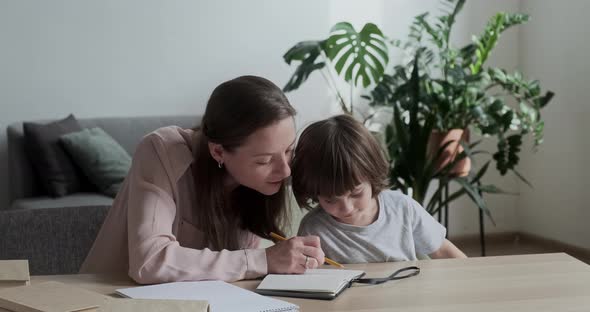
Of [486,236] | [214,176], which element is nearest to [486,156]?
[486,236]

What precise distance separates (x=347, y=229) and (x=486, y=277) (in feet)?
1.30

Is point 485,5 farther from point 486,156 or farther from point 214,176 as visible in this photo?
point 214,176

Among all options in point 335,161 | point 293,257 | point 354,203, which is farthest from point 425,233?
point 293,257

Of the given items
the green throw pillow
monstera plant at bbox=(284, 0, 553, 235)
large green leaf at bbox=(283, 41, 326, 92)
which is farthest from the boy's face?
the green throw pillow

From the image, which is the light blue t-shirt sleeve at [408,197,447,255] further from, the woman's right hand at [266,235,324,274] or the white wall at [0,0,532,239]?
the white wall at [0,0,532,239]

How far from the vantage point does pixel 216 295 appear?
1455 millimetres

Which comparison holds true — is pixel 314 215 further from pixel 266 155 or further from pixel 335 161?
pixel 266 155

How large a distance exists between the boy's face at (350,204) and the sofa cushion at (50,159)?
2645mm

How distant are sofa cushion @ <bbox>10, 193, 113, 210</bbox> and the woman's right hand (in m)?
2.47

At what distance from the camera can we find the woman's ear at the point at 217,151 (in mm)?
1734

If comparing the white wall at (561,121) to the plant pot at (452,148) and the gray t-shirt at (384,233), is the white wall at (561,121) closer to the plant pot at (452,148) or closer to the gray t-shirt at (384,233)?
the plant pot at (452,148)

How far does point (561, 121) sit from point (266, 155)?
11.2 feet

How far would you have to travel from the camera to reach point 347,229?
1.92 metres

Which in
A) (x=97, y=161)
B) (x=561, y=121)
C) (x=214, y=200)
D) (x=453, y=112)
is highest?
(x=214, y=200)
